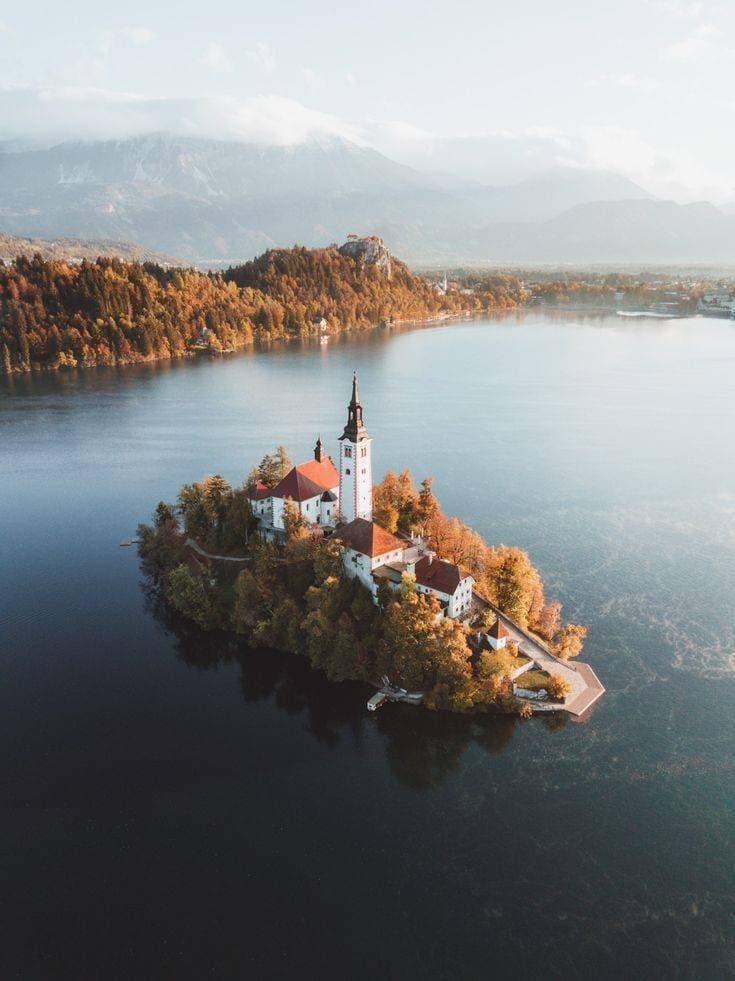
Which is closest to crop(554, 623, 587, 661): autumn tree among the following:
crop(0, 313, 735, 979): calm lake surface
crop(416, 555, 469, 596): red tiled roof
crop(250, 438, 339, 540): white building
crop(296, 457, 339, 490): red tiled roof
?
crop(0, 313, 735, 979): calm lake surface

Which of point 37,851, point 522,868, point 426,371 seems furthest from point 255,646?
point 426,371

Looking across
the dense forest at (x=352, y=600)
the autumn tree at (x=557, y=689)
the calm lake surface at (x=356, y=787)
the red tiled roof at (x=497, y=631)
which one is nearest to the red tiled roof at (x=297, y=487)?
the dense forest at (x=352, y=600)

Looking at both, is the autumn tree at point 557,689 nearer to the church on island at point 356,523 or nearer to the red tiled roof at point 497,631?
the red tiled roof at point 497,631

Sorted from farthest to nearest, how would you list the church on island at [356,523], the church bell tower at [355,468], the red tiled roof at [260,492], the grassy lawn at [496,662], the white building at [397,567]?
the red tiled roof at [260,492], the church bell tower at [355,468], the church on island at [356,523], the white building at [397,567], the grassy lawn at [496,662]

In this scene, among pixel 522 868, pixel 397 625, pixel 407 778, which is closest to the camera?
pixel 522 868

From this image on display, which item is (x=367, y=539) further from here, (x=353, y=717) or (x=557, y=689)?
(x=557, y=689)

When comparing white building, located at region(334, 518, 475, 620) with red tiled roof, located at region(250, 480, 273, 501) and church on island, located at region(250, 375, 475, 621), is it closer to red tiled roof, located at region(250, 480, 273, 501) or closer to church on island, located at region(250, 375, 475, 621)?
church on island, located at region(250, 375, 475, 621)

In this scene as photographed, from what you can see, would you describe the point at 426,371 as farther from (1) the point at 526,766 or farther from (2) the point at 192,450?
(1) the point at 526,766
